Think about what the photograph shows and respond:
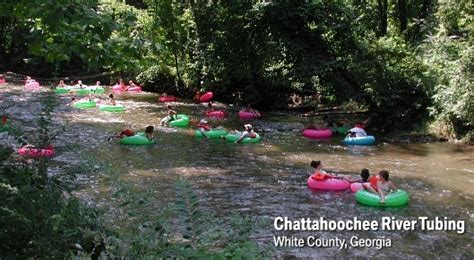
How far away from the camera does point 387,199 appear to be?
384 inches

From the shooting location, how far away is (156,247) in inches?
128

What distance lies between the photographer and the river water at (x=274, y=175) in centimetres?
820

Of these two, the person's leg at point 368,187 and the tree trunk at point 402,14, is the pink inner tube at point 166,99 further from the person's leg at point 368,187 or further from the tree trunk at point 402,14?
the person's leg at point 368,187

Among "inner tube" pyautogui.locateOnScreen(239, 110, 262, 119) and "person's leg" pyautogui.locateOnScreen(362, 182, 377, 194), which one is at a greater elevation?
"inner tube" pyautogui.locateOnScreen(239, 110, 262, 119)

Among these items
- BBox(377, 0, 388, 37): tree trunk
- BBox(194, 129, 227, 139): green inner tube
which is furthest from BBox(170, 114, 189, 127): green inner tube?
BBox(377, 0, 388, 37): tree trunk

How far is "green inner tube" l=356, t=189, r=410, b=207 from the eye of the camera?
32.0 ft

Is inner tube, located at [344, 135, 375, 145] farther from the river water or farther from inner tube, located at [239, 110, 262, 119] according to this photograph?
inner tube, located at [239, 110, 262, 119]

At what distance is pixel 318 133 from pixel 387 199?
23.2 feet

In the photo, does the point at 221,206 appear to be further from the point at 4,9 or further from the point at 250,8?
→ the point at 250,8

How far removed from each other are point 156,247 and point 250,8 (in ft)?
61.1

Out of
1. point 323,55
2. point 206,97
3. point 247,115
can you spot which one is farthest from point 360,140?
point 206,97

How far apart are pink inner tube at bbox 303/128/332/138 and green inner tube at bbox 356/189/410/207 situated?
6.76 meters

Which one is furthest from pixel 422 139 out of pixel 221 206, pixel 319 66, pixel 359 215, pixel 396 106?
pixel 221 206

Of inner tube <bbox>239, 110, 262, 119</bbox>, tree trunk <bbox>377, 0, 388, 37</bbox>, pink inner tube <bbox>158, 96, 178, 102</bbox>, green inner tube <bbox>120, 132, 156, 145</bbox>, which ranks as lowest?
green inner tube <bbox>120, 132, 156, 145</bbox>
